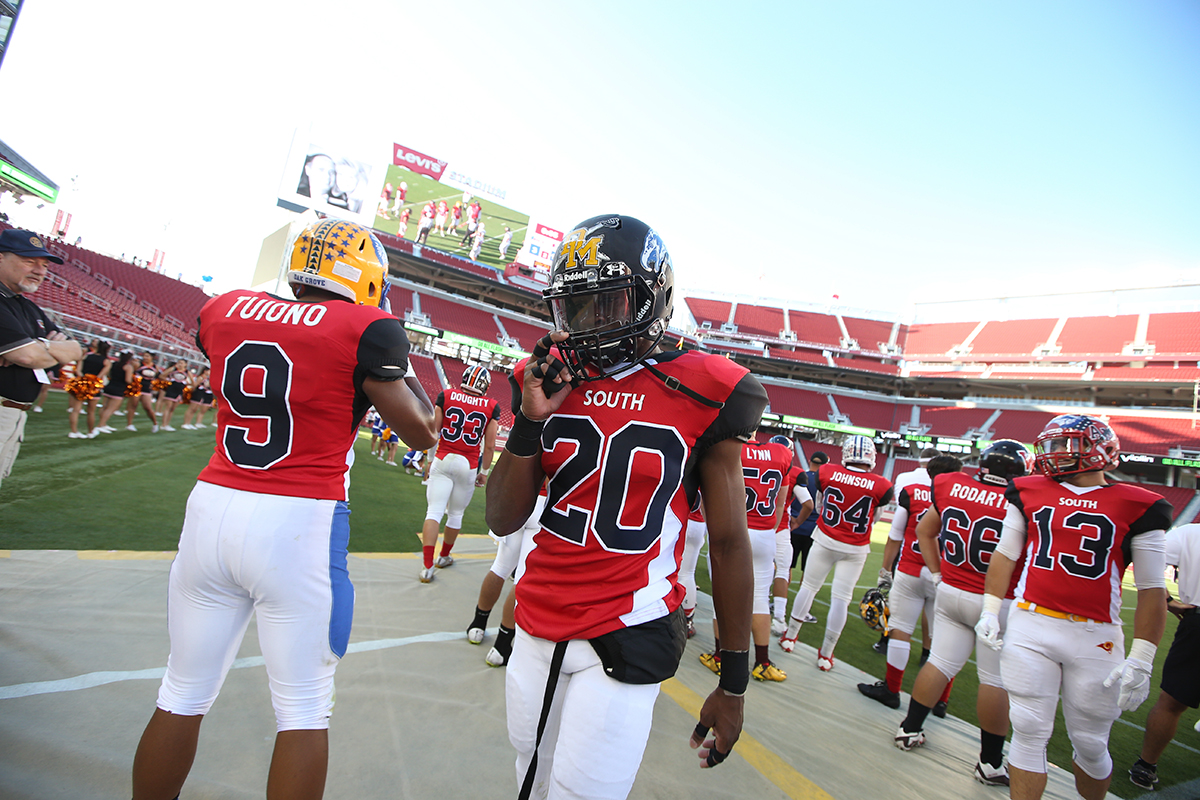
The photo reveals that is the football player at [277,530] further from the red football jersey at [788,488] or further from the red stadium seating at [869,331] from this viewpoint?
the red stadium seating at [869,331]

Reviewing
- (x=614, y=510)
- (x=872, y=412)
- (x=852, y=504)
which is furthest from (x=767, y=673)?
(x=872, y=412)

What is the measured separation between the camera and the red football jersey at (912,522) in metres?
4.99

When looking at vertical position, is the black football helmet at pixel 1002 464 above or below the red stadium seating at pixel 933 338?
below

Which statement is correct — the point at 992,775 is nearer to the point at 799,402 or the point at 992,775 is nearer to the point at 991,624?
the point at 991,624

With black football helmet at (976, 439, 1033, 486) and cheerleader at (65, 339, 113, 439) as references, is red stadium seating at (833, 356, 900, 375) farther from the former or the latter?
cheerleader at (65, 339, 113, 439)

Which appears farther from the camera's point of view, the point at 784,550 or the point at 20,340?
the point at 784,550

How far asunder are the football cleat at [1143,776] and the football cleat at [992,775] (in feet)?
4.95

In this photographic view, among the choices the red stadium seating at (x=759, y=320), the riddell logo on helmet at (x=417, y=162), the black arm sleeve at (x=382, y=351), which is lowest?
the black arm sleeve at (x=382, y=351)

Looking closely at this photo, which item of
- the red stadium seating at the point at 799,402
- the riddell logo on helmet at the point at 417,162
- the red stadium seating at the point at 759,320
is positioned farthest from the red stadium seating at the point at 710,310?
the riddell logo on helmet at the point at 417,162

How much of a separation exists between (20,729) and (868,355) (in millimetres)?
43739

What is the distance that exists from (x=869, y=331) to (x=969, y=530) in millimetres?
42738

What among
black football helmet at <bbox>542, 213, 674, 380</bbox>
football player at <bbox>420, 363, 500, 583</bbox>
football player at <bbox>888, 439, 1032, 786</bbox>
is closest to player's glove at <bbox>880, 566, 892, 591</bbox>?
football player at <bbox>888, 439, 1032, 786</bbox>

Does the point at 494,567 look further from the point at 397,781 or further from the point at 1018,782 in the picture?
the point at 1018,782

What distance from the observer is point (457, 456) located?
5555mm
